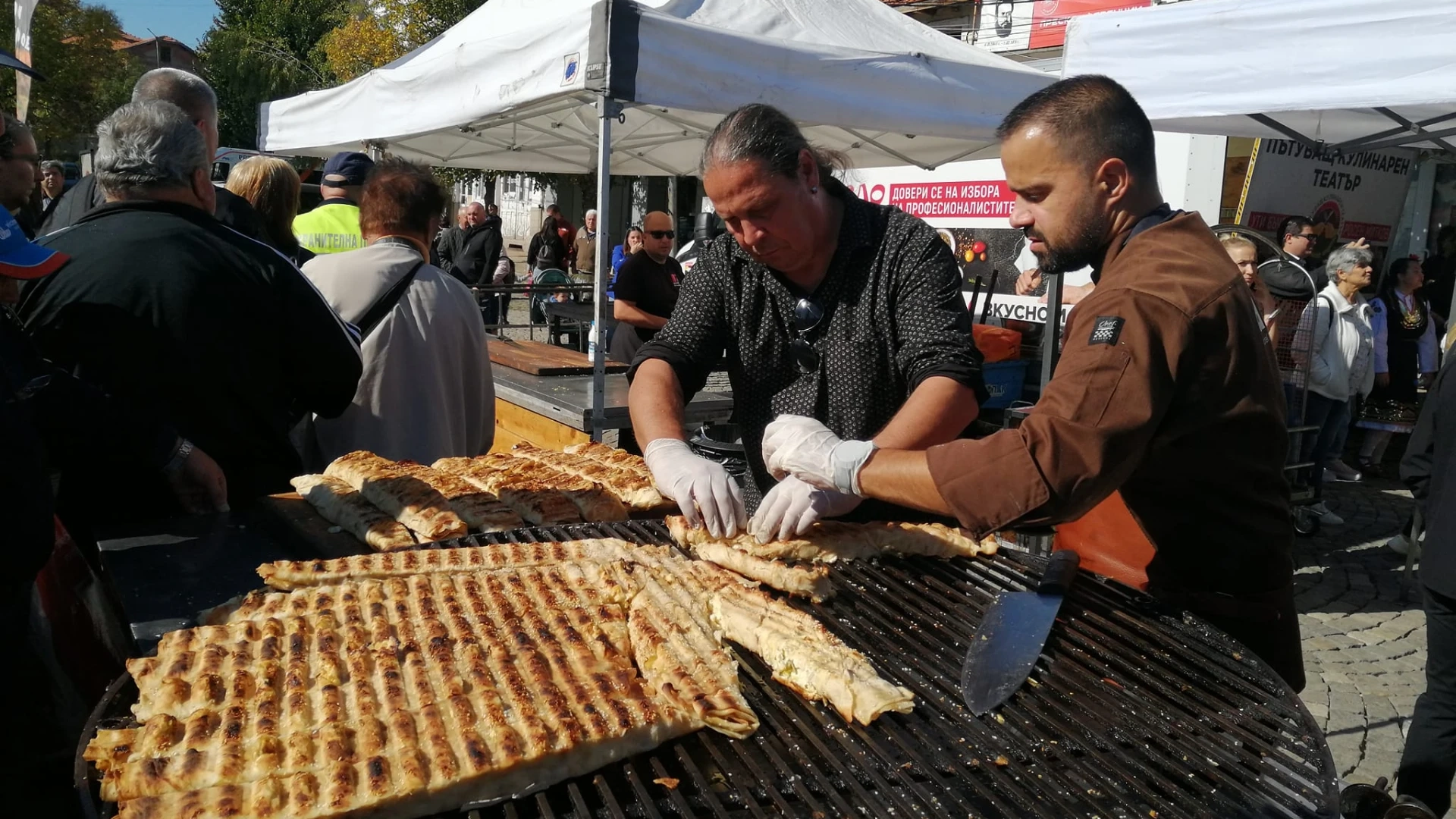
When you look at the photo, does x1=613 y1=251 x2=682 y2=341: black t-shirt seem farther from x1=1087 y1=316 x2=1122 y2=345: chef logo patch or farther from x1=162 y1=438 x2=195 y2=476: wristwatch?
x1=1087 y1=316 x2=1122 y2=345: chef logo patch

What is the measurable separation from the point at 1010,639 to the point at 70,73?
156 ft

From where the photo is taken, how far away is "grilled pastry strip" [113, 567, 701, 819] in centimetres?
143

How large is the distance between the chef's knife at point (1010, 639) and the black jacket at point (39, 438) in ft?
6.77

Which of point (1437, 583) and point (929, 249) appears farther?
point (1437, 583)

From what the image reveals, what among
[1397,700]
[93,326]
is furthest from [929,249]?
[1397,700]

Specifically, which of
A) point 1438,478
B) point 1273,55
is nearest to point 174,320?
point 1438,478

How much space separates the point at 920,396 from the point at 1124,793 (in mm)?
1505

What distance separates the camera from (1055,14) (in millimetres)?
17188

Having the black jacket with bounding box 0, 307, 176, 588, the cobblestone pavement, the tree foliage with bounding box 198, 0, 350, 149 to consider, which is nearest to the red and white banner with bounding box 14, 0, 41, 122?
the black jacket with bounding box 0, 307, 176, 588

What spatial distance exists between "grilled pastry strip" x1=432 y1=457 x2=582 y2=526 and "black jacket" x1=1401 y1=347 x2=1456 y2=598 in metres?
3.35

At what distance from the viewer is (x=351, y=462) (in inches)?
140

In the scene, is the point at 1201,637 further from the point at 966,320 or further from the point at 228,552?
the point at 228,552

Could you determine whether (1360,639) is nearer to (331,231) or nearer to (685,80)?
(685,80)

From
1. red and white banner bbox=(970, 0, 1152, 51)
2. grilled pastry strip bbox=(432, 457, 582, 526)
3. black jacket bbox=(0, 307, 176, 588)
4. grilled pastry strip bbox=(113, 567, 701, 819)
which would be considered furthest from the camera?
red and white banner bbox=(970, 0, 1152, 51)
